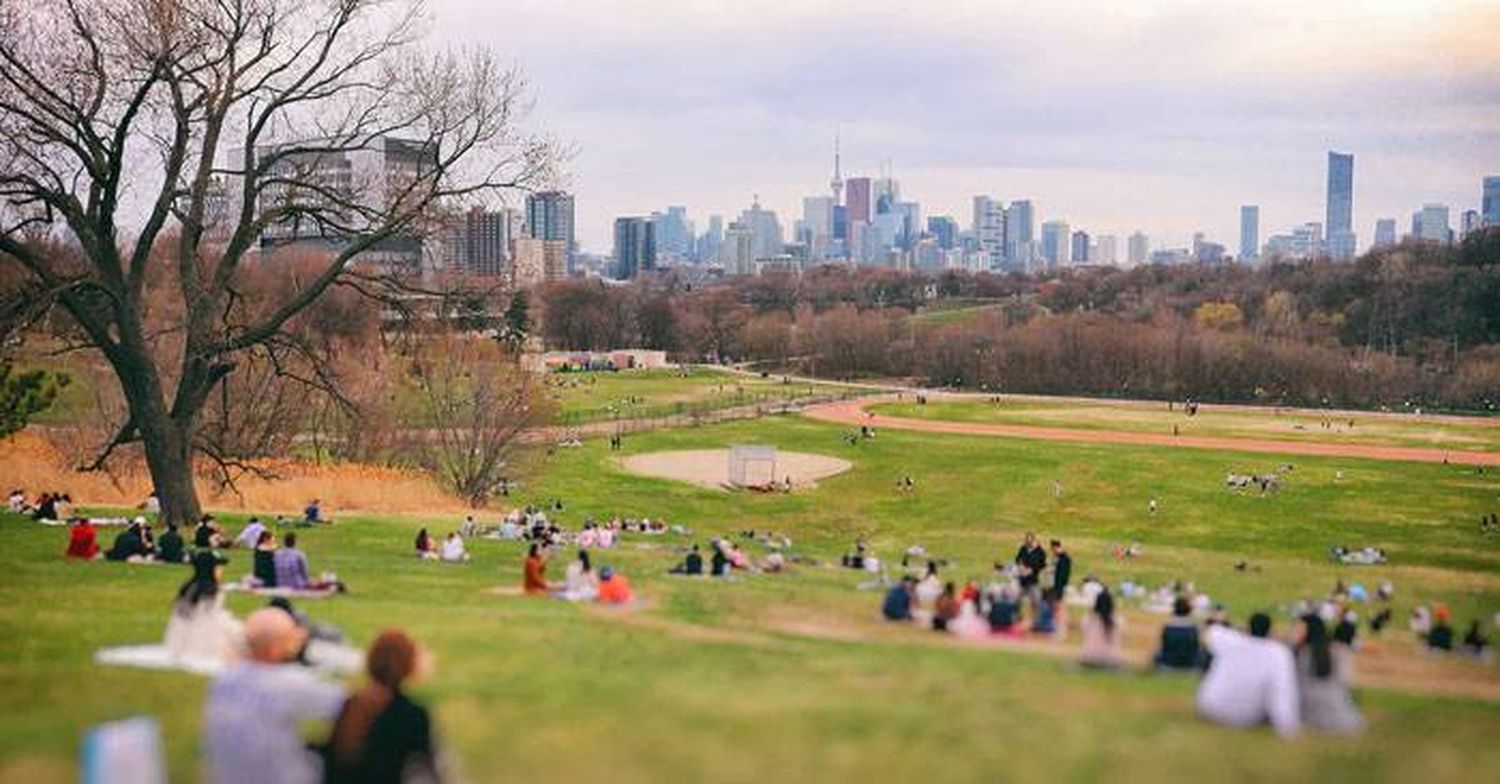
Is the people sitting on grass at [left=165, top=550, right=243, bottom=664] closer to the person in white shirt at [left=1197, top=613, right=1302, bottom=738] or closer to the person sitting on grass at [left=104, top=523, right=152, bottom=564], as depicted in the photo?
the person sitting on grass at [left=104, top=523, right=152, bottom=564]

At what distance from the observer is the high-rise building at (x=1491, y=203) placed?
122 m

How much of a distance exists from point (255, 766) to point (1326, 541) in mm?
36334

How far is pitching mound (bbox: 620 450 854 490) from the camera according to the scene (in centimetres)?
5344

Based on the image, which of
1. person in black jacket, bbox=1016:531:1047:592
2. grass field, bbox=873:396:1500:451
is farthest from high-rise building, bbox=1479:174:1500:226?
person in black jacket, bbox=1016:531:1047:592

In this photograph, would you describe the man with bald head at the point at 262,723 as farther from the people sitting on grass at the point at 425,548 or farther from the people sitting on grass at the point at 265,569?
the people sitting on grass at the point at 425,548

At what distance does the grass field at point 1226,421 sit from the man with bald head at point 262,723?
2696 inches

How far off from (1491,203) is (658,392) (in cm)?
8118

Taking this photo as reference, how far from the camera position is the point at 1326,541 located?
3919 centimetres

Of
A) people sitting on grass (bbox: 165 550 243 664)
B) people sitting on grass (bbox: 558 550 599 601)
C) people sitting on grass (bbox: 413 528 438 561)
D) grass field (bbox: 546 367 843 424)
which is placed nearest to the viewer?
people sitting on grass (bbox: 165 550 243 664)

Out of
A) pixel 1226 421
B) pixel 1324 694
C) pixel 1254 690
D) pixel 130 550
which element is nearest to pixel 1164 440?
pixel 1226 421

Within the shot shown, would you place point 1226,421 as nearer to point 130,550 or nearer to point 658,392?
point 658,392

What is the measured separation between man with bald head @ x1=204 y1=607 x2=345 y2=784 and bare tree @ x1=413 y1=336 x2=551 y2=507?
1210 inches

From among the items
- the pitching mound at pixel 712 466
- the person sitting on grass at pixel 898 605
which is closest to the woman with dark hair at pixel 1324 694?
the person sitting on grass at pixel 898 605

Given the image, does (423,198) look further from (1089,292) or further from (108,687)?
(1089,292)
